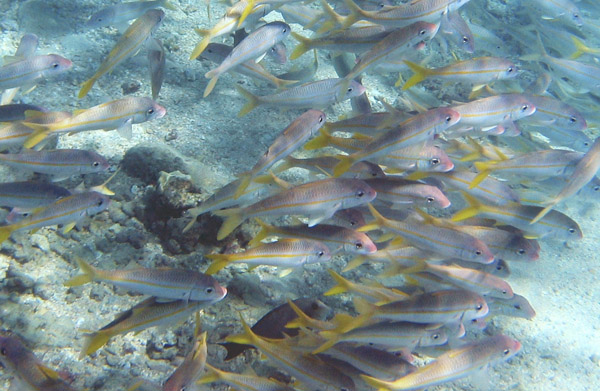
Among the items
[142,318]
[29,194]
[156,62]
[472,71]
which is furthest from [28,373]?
[472,71]

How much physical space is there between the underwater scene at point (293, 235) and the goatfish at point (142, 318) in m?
0.01

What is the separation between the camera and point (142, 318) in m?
2.28

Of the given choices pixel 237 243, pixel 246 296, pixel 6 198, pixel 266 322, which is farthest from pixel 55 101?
pixel 266 322

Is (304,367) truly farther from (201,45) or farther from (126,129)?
(201,45)

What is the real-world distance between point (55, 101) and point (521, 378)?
605 centimetres

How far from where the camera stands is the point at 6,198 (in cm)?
278

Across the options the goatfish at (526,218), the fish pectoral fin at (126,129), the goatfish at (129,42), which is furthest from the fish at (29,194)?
the goatfish at (526,218)

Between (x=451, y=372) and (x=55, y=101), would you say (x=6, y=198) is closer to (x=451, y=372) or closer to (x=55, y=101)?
(x=55, y=101)

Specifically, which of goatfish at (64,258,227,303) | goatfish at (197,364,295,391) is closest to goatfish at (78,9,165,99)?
goatfish at (64,258,227,303)

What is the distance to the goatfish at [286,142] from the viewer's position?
9.60 ft

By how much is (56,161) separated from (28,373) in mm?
1598

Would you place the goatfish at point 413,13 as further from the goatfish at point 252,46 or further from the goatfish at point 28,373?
the goatfish at point 28,373

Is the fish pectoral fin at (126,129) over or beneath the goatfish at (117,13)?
beneath

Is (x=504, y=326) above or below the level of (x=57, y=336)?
below
